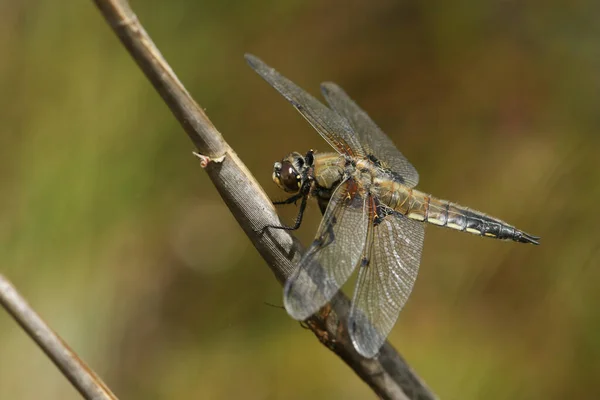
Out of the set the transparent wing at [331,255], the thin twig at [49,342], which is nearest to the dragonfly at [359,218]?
the transparent wing at [331,255]

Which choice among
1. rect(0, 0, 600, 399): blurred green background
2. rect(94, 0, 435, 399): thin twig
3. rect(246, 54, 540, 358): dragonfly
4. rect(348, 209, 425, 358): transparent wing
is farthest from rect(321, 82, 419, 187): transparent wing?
rect(94, 0, 435, 399): thin twig

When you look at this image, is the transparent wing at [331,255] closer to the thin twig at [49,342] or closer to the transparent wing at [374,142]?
the transparent wing at [374,142]

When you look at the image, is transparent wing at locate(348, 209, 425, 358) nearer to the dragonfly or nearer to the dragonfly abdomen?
the dragonfly

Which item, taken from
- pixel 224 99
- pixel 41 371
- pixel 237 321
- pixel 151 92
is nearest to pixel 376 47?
pixel 224 99

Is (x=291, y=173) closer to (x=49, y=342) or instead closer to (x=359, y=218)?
(x=359, y=218)

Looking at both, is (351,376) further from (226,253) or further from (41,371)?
(41,371)

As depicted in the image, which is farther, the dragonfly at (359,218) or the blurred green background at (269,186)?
the blurred green background at (269,186)
